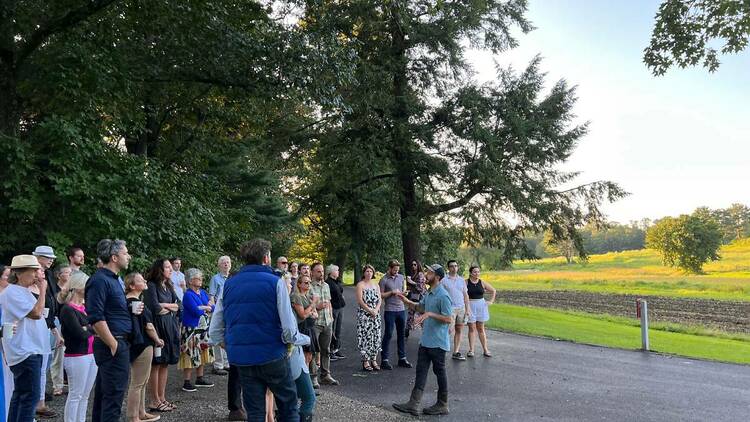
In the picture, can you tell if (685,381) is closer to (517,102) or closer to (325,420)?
(325,420)

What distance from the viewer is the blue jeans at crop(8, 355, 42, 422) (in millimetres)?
5102

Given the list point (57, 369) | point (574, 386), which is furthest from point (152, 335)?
point (574, 386)

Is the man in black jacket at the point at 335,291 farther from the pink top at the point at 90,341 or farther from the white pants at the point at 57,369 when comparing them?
the pink top at the point at 90,341

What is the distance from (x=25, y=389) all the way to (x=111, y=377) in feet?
3.14

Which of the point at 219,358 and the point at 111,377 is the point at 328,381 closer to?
the point at 219,358

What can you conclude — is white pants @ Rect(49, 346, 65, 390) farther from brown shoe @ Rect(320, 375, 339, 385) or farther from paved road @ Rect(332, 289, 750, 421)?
paved road @ Rect(332, 289, 750, 421)

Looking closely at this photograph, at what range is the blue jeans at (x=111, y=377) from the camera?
16.1ft

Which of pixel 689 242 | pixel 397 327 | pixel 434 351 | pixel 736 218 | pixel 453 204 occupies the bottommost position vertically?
pixel 397 327

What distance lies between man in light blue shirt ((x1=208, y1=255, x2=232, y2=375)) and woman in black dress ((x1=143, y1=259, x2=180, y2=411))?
1699 mm

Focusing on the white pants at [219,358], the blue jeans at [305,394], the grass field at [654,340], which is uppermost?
the blue jeans at [305,394]

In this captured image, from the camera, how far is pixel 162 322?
6.62 meters

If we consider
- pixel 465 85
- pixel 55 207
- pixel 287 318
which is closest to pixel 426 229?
pixel 465 85

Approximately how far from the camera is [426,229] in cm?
2019

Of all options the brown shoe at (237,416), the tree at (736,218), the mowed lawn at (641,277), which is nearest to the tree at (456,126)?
the mowed lawn at (641,277)
